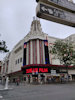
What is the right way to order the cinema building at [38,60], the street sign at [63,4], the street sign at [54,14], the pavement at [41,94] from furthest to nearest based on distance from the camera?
the cinema building at [38,60]
the pavement at [41,94]
the street sign at [63,4]
the street sign at [54,14]

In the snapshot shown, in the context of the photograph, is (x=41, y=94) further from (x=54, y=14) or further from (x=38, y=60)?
(x=38, y=60)

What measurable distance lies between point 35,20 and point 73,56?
66.7 ft

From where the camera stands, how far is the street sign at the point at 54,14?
381 cm

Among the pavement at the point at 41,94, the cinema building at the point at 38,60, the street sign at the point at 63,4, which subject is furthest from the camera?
the cinema building at the point at 38,60

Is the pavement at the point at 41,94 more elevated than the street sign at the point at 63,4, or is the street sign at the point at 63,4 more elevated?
the street sign at the point at 63,4

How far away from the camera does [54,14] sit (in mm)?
4020

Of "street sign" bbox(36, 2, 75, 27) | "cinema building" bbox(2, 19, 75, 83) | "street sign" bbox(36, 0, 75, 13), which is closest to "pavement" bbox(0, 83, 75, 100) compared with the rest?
"street sign" bbox(36, 2, 75, 27)

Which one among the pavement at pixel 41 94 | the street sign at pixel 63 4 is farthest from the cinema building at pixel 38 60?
the street sign at pixel 63 4

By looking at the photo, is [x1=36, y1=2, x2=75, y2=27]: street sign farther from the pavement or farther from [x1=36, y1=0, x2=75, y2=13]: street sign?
the pavement

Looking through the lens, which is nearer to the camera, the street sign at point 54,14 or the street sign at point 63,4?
the street sign at point 54,14

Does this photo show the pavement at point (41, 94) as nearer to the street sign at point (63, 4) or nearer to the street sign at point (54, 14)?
the street sign at point (54, 14)

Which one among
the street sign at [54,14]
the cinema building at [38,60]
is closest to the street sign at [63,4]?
the street sign at [54,14]

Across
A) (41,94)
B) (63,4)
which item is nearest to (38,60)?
(41,94)

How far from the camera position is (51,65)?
34.6 m
